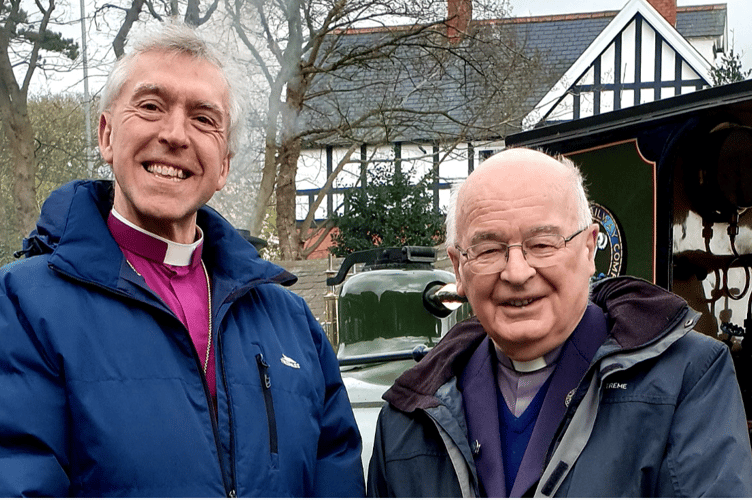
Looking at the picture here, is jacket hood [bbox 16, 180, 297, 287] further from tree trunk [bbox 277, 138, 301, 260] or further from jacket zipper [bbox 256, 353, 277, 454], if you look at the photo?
tree trunk [bbox 277, 138, 301, 260]

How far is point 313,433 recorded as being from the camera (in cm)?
178

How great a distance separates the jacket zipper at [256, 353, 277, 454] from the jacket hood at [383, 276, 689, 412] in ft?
0.97

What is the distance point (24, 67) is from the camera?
969 cm

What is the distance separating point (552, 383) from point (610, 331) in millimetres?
157

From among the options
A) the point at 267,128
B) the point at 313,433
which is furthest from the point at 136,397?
the point at 267,128

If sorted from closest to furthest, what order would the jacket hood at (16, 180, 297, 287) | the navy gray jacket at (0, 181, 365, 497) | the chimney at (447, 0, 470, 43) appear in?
the navy gray jacket at (0, 181, 365, 497), the jacket hood at (16, 180, 297, 287), the chimney at (447, 0, 470, 43)

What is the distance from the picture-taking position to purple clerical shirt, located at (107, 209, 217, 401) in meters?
1.77

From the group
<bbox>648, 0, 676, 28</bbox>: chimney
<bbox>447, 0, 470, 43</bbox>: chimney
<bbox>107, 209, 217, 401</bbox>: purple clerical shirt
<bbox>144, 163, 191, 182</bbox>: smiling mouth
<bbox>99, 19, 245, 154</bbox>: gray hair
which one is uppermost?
A: <bbox>648, 0, 676, 28</bbox>: chimney

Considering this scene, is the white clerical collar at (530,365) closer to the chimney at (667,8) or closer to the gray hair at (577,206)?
the gray hair at (577,206)

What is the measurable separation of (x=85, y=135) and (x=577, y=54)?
10.7 metres

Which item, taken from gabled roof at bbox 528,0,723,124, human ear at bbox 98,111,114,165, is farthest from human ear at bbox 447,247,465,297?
gabled roof at bbox 528,0,723,124

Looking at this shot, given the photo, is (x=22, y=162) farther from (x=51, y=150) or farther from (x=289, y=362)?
(x=289, y=362)

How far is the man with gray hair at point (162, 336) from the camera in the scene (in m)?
1.50

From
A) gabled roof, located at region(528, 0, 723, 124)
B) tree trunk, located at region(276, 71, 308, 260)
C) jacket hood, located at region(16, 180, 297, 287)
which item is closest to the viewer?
jacket hood, located at region(16, 180, 297, 287)
